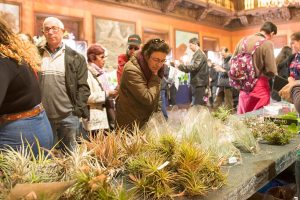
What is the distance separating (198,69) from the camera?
564 centimetres

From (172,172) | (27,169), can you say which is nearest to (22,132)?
(27,169)

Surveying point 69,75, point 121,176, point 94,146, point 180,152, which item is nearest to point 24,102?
point 94,146

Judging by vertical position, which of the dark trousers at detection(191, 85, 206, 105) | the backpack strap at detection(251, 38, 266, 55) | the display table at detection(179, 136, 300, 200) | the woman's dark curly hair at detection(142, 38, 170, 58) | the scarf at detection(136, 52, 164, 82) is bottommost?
the display table at detection(179, 136, 300, 200)

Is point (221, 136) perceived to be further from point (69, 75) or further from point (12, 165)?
point (69, 75)

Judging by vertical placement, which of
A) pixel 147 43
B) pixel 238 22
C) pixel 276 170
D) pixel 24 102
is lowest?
pixel 276 170

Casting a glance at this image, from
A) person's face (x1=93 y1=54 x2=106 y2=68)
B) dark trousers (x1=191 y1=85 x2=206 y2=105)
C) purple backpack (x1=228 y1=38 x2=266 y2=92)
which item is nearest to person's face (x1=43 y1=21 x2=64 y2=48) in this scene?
person's face (x1=93 y1=54 x2=106 y2=68)

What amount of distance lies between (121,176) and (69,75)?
1769 millimetres

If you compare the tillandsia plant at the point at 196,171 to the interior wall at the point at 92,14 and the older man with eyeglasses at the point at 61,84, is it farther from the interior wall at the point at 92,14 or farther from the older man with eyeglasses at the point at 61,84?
the interior wall at the point at 92,14

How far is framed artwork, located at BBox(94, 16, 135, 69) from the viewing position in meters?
7.39

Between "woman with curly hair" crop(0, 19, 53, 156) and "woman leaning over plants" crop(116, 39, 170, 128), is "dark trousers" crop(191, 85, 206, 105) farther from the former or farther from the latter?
"woman with curly hair" crop(0, 19, 53, 156)

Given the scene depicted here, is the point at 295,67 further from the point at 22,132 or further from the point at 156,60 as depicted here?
the point at 22,132

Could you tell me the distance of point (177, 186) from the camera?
45.8 inches

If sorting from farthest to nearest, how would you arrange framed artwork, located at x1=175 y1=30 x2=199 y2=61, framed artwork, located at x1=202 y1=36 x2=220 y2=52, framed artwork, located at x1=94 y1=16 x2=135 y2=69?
framed artwork, located at x1=202 y1=36 x2=220 y2=52
framed artwork, located at x1=175 y1=30 x2=199 y2=61
framed artwork, located at x1=94 y1=16 x2=135 y2=69

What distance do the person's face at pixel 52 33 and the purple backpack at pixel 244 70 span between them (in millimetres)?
1921
